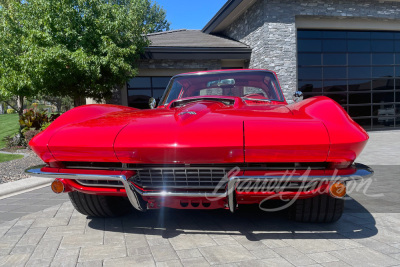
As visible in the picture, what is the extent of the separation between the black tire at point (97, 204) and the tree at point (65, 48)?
670cm

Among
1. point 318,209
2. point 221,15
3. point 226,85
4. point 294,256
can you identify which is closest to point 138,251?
point 294,256

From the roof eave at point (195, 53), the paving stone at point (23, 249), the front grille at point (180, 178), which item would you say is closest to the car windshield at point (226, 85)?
the front grille at point (180, 178)

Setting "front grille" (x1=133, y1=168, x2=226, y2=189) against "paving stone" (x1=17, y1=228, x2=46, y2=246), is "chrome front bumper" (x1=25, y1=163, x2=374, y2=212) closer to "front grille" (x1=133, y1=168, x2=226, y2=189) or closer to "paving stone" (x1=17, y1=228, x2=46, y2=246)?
"front grille" (x1=133, y1=168, x2=226, y2=189)

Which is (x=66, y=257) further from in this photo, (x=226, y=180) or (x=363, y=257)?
(x=363, y=257)

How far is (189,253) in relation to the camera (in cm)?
202

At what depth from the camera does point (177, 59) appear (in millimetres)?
11195

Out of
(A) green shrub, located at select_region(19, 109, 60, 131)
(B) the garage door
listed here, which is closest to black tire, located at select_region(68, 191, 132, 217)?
(A) green shrub, located at select_region(19, 109, 60, 131)

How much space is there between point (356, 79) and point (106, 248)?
1325 centimetres

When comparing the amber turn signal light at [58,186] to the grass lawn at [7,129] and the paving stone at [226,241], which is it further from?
the grass lawn at [7,129]

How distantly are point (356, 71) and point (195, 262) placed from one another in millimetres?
13185

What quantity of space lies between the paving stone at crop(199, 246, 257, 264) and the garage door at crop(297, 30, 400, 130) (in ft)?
35.7

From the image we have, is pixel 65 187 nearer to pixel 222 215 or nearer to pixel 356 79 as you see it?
pixel 222 215

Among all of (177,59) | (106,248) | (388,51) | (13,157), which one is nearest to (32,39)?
(13,157)

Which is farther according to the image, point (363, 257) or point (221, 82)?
point (221, 82)
